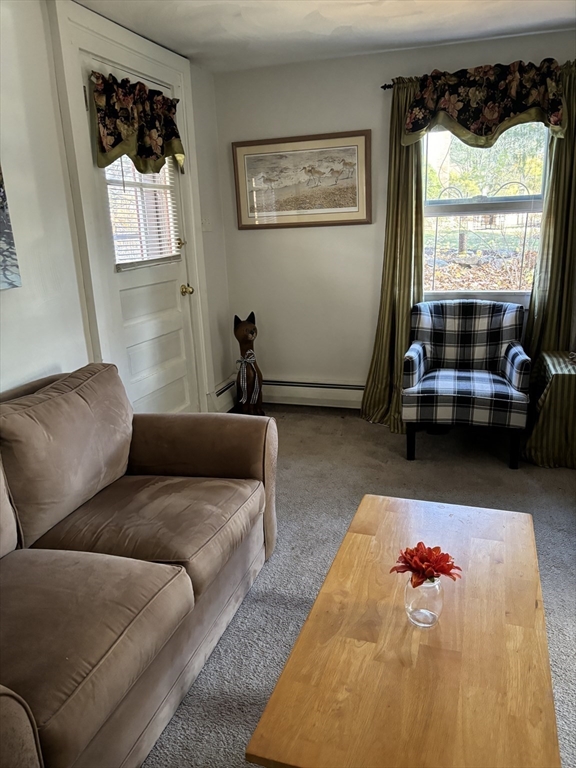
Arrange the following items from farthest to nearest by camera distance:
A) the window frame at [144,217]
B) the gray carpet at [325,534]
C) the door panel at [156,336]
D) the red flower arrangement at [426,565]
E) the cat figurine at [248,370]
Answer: the cat figurine at [248,370]
the door panel at [156,336]
the window frame at [144,217]
the gray carpet at [325,534]
the red flower arrangement at [426,565]

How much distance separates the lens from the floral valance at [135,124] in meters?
2.67

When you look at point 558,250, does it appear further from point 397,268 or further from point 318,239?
point 318,239

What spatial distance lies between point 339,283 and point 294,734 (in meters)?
3.20

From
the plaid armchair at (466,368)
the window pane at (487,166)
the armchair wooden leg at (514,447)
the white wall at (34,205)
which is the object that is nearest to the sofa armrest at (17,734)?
the white wall at (34,205)

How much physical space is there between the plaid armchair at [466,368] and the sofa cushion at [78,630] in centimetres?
196

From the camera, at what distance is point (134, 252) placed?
9.98 feet

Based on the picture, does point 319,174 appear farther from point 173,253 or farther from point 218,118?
point 173,253

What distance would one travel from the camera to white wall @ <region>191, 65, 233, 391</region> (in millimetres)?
3742

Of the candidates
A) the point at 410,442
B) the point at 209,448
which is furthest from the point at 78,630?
the point at 410,442

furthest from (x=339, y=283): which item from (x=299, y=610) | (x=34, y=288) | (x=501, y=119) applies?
(x=299, y=610)

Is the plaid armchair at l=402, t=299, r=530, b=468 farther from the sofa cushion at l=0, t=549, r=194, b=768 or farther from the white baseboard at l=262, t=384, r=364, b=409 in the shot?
the sofa cushion at l=0, t=549, r=194, b=768

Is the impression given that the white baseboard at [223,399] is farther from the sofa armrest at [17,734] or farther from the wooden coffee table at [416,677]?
the sofa armrest at [17,734]

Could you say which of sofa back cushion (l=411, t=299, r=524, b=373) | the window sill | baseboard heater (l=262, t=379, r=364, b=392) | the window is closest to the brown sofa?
sofa back cushion (l=411, t=299, r=524, b=373)

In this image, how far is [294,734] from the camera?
1122 millimetres
